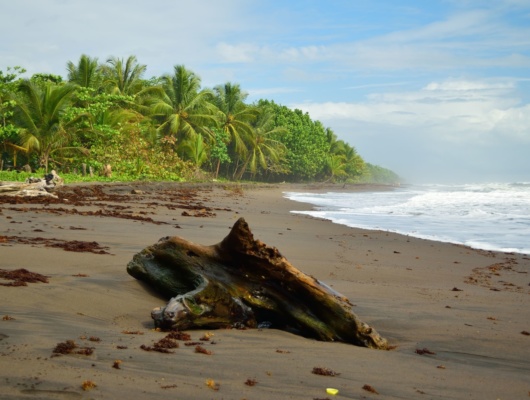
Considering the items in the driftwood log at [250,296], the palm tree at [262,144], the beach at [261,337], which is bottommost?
the beach at [261,337]

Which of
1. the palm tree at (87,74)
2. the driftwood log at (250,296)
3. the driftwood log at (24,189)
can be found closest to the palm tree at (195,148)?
the palm tree at (87,74)

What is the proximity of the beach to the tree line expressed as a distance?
20.0 metres

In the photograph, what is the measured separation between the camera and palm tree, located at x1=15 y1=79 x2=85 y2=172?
1091 inches

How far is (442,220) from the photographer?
1869 centimetres

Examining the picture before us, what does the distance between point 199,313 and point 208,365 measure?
1106 mm

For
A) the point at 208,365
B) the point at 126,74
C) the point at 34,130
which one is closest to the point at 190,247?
the point at 208,365

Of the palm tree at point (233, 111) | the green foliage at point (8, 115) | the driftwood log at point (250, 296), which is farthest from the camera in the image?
the palm tree at point (233, 111)

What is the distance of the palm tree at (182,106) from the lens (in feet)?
142

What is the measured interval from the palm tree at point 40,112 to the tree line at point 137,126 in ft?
0.16

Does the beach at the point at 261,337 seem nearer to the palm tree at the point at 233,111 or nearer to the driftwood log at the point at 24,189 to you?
the driftwood log at the point at 24,189

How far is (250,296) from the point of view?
17.0 ft

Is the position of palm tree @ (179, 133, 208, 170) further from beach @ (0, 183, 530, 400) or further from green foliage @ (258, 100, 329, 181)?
beach @ (0, 183, 530, 400)

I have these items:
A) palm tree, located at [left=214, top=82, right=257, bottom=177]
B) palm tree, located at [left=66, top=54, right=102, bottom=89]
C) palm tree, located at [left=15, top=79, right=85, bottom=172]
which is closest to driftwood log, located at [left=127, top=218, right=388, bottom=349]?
palm tree, located at [left=15, top=79, right=85, bottom=172]

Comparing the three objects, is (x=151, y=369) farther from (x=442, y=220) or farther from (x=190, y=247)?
(x=442, y=220)
